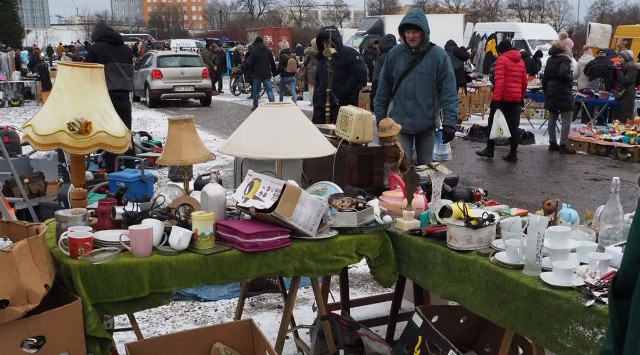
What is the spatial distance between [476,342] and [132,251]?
5.92ft

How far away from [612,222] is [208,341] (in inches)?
76.6

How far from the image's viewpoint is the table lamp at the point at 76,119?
3.13 meters

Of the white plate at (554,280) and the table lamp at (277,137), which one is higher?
the table lamp at (277,137)

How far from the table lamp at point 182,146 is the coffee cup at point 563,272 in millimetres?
1838

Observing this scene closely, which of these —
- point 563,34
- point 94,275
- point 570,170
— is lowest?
point 570,170

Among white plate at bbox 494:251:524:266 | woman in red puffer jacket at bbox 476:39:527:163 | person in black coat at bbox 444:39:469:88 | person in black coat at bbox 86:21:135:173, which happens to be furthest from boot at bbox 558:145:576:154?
white plate at bbox 494:251:524:266

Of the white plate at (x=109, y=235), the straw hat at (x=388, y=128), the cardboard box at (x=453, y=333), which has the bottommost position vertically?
the cardboard box at (x=453, y=333)

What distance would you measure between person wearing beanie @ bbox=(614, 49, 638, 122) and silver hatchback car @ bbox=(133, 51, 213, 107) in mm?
8926

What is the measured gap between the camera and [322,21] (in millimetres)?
74312

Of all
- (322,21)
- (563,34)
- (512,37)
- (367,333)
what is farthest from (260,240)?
(322,21)

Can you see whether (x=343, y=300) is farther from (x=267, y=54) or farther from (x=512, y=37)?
(x=512, y=37)

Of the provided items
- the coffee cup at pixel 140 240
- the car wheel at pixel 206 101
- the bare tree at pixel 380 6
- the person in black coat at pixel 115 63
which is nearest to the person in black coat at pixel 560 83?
the person in black coat at pixel 115 63

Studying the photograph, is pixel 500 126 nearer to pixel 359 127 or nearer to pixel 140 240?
pixel 359 127

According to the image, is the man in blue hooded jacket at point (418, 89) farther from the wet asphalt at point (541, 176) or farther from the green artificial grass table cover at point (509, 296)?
the green artificial grass table cover at point (509, 296)
